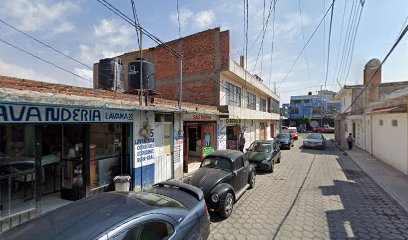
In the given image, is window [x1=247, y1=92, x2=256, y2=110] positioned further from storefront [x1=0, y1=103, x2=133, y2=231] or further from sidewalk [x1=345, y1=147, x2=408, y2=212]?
storefront [x1=0, y1=103, x2=133, y2=231]

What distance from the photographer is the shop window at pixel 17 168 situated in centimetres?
518

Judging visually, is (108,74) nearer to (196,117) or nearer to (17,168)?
(196,117)

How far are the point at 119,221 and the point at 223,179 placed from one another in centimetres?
413

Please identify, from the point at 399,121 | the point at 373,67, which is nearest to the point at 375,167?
the point at 399,121

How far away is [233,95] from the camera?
15719mm

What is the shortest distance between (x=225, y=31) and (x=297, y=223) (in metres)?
11.4

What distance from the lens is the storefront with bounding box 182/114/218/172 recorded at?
11.4m

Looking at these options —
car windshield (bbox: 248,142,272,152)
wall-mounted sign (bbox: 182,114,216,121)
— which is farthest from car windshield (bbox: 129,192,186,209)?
car windshield (bbox: 248,142,272,152)

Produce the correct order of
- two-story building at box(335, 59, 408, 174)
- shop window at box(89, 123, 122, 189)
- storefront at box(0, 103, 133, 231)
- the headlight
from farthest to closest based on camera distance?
two-story building at box(335, 59, 408, 174) < shop window at box(89, 123, 122, 189) < the headlight < storefront at box(0, 103, 133, 231)

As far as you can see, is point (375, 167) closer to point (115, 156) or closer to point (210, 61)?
point (210, 61)

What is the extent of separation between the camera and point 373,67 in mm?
21906

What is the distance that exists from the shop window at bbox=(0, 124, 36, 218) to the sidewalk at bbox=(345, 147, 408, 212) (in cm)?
1013

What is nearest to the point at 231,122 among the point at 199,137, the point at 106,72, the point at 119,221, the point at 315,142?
the point at 199,137

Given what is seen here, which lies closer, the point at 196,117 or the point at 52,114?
the point at 52,114
